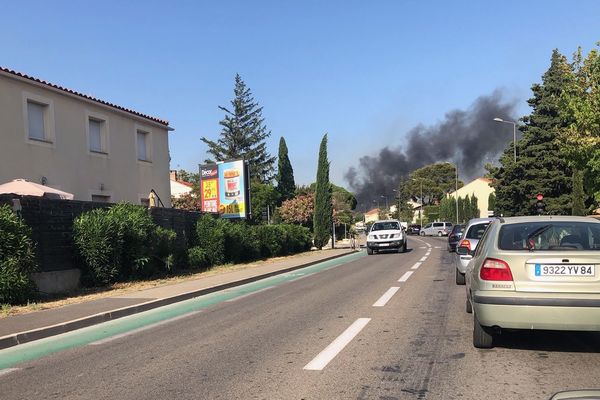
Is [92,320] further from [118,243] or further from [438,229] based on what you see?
[438,229]

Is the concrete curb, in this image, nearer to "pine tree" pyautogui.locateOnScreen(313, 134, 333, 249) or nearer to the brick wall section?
the brick wall section

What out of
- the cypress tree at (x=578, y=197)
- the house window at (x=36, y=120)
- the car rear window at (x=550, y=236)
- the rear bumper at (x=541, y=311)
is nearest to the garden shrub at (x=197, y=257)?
the house window at (x=36, y=120)

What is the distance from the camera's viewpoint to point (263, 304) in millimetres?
10805

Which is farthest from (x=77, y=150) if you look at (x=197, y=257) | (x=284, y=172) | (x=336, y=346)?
(x=284, y=172)

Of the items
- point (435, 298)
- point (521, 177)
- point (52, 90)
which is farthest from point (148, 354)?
point (521, 177)

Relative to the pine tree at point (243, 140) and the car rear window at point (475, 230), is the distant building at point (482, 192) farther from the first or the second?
the car rear window at point (475, 230)

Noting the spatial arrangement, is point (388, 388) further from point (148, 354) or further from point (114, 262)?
point (114, 262)

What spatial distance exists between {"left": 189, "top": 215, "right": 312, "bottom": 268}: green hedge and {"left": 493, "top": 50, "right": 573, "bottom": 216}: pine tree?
24.8 m

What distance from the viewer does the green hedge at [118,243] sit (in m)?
13.2

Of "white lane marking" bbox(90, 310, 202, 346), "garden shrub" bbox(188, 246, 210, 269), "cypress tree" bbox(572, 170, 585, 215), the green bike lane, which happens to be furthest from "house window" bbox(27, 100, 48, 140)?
"cypress tree" bbox(572, 170, 585, 215)

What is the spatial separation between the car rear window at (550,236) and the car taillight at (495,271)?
9.3 inches

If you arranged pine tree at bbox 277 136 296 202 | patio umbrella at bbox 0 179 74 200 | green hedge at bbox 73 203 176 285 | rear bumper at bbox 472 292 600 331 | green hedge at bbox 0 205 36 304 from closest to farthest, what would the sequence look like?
rear bumper at bbox 472 292 600 331, green hedge at bbox 0 205 36 304, green hedge at bbox 73 203 176 285, patio umbrella at bbox 0 179 74 200, pine tree at bbox 277 136 296 202

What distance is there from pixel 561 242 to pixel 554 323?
1.09 meters

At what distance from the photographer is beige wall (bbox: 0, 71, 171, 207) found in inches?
636
